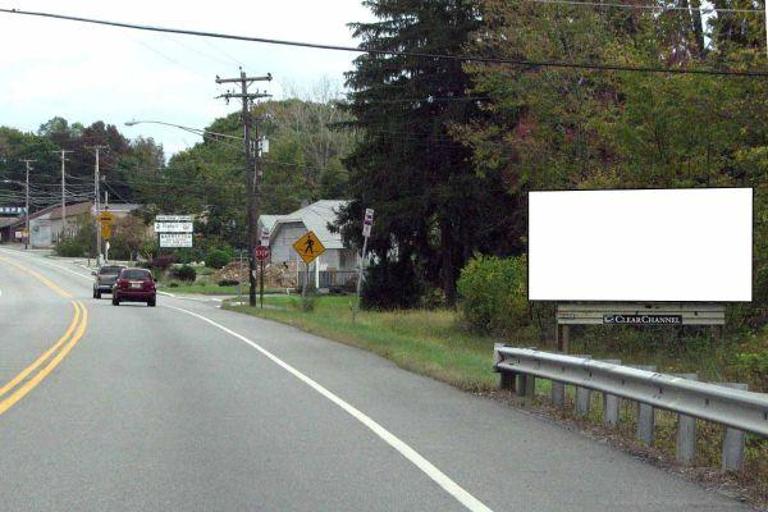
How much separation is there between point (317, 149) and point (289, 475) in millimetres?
99334

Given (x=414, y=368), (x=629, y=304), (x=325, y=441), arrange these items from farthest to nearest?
(x=629, y=304)
(x=414, y=368)
(x=325, y=441)

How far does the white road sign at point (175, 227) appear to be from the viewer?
90500 mm

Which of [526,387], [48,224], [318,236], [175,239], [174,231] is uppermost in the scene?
[48,224]

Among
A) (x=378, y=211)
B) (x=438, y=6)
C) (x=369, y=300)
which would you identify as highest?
(x=438, y=6)

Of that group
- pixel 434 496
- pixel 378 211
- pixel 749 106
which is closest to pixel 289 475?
pixel 434 496

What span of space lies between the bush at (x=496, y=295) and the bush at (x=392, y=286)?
659 inches

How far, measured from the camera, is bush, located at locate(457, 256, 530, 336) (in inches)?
1086

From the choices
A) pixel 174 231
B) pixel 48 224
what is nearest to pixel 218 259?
pixel 174 231

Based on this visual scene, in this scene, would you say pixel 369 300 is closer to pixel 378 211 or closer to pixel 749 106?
pixel 378 211

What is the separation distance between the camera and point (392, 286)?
156 feet

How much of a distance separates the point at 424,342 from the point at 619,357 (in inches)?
198

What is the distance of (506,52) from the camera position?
32.9 metres

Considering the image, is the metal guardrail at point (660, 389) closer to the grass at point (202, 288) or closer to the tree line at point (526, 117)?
the tree line at point (526, 117)

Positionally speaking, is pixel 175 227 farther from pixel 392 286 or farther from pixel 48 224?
pixel 48 224
